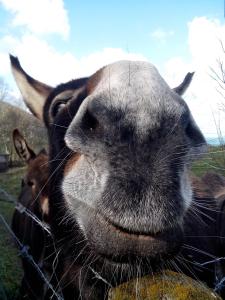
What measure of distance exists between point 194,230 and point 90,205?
1.62 m

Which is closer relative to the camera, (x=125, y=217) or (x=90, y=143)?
(x=125, y=217)

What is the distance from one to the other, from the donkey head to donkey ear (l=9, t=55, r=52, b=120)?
25.4 inches

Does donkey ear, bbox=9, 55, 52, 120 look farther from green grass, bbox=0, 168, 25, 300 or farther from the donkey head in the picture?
green grass, bbox=0, 168, 25, 300

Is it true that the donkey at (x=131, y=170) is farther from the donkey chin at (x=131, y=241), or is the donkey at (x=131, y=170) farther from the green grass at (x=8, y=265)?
the green grass at (x=8, y=265)

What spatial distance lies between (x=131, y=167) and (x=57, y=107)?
5.11 ft

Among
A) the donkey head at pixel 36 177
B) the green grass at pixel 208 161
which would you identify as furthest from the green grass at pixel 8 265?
the green grass at pixel 208 161

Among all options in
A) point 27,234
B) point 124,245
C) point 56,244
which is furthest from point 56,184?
point 27,234

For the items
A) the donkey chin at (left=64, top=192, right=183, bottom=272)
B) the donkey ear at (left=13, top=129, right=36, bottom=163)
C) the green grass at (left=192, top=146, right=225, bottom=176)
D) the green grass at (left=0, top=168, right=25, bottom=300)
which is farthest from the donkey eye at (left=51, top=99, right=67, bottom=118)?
the donkey ear at (left=13, top=129, right=36, bottom=163)

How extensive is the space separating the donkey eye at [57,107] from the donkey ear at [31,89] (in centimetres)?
70

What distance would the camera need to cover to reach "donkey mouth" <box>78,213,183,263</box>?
159cm

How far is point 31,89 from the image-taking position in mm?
3605

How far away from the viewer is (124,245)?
5.30ft

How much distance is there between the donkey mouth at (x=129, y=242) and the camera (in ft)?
5.23

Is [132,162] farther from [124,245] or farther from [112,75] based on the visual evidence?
[112,75]
